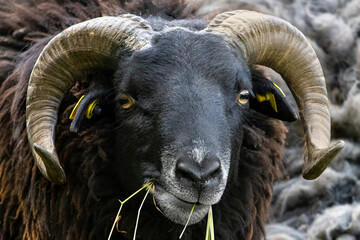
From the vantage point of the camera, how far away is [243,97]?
570cm

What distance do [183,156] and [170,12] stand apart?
6.56 ft

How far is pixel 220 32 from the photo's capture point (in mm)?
5762

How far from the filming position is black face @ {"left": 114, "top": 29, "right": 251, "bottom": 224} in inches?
199

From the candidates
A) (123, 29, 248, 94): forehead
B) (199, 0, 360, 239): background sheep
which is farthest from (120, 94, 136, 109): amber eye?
(199, 0, 360, 239): background sheep

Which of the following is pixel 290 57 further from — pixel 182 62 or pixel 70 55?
pixel 70 55

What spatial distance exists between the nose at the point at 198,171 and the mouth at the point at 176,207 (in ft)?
0.77

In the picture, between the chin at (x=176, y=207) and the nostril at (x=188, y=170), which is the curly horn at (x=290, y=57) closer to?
the chin at (x=176, y=207)

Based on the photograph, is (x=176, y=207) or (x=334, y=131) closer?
(x=176, y=207)

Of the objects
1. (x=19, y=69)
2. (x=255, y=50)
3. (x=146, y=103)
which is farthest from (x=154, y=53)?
(x=19, y=69)

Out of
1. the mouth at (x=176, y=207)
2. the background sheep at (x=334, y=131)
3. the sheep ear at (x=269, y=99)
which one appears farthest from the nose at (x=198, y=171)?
the background sheep at (x=334, y=131)

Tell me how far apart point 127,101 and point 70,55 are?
0.60 metres

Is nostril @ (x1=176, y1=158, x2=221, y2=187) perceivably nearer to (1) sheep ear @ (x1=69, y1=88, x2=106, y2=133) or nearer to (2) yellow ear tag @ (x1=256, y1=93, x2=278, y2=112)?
(1) sheep ear @ (x1=69, y1=88, x2=106, y2=133)

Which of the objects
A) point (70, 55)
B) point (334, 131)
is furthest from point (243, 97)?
point (334, 131)

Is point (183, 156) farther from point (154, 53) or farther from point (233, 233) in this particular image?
point (233, 233)
